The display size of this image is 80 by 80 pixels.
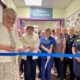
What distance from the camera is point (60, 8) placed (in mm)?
9227

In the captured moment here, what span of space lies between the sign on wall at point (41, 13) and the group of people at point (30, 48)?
4420mm

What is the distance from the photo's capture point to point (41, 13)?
29.8 feet

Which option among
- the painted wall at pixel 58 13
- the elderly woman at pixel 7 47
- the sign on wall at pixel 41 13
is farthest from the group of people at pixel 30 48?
the painted wall at pixel 58 13

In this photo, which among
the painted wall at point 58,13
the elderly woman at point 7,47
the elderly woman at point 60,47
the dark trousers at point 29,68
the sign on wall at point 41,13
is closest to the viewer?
the elderly woman at point 7,47

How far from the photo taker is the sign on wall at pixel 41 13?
9023 millimetres

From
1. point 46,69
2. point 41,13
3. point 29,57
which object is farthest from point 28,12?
point 29,57

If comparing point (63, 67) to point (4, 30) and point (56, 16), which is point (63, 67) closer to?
point (4, 30)

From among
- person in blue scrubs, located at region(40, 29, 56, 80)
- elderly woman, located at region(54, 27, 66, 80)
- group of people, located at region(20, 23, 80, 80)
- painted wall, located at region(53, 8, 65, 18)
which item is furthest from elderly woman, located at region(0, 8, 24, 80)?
painted wall, located at region(53, 8, 65, 18)

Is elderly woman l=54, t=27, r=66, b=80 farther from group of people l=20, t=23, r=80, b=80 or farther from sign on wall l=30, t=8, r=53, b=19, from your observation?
sign on wall l=30, t=8, r=53, b=19

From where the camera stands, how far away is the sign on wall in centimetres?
902

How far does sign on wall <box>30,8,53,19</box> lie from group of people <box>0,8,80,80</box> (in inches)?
174

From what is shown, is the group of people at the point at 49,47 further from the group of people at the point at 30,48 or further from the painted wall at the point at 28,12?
the painted wall at the point at 28,12

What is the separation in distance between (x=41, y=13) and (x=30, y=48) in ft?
21.9

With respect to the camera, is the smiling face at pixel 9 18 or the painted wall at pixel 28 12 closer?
the smiling face at pixel 9 18
